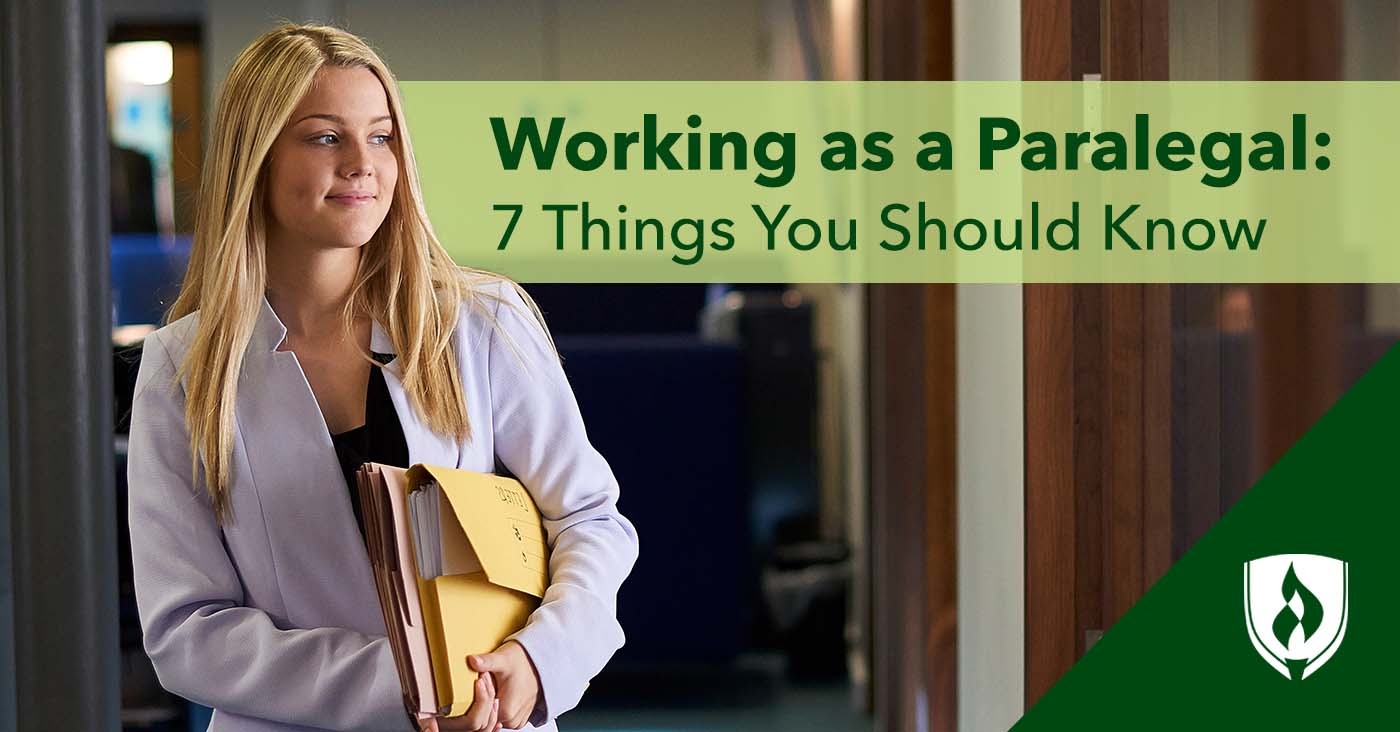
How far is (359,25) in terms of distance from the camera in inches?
76.3

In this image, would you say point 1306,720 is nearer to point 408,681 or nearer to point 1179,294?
point 1179,294

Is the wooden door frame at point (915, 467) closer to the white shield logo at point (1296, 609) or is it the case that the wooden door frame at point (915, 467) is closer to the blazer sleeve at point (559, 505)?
the white shield logo at point (1296, 609)

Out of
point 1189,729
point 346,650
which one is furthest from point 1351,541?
point 346,650

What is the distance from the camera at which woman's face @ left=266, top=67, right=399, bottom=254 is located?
1443mm

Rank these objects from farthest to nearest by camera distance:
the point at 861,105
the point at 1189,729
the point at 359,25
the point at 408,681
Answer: the point at 861,105
the point at 359,25
the point at 1189,729
the point at 408,681

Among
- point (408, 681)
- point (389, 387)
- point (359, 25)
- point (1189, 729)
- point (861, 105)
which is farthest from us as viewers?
point (861, 105)

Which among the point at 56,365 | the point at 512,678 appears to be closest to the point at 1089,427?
the point at 512,678

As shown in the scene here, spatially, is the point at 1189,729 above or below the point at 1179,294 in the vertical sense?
below

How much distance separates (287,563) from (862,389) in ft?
6.60

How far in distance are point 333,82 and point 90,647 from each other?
2.52 feet

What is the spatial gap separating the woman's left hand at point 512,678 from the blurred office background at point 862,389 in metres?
0.59

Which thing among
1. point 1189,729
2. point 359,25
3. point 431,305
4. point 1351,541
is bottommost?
point 1189,729

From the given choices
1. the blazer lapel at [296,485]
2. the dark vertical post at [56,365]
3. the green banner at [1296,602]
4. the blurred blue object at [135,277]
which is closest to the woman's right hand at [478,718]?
the blazer lapel at [296,485]

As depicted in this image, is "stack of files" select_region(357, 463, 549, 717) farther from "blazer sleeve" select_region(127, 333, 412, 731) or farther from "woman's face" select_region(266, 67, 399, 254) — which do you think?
"woman's face" select_region(266, 67, 399, 254)
